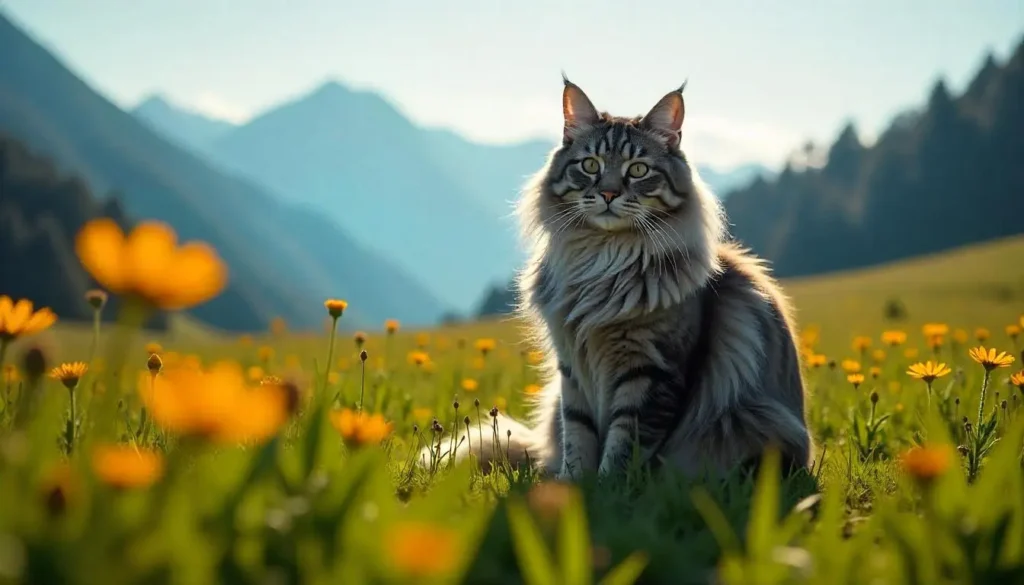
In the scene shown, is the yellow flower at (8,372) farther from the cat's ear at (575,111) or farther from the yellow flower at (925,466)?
the yellow flower at (925,466)

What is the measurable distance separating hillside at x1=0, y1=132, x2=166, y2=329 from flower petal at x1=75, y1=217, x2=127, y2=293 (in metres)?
75.6

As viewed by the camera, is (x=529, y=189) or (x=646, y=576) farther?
(x=529, y=189)

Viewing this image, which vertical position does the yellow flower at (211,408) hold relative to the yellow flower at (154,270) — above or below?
below

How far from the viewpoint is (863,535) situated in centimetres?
195

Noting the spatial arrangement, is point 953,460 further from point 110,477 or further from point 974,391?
point 974,391

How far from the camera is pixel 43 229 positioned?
8231 centimetres

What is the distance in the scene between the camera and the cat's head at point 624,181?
4395mm

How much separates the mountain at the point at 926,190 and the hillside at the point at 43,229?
6470cm

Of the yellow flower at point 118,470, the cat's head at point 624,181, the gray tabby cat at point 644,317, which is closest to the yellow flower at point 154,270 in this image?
the yellow flower at point 118,470

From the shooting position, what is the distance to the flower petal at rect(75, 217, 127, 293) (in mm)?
1341

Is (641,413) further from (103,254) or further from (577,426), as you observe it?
(103,254)

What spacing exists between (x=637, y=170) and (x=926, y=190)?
259 ft

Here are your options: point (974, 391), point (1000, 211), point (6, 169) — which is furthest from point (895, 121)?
point (6, 169)

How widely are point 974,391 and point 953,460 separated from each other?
149 inches
